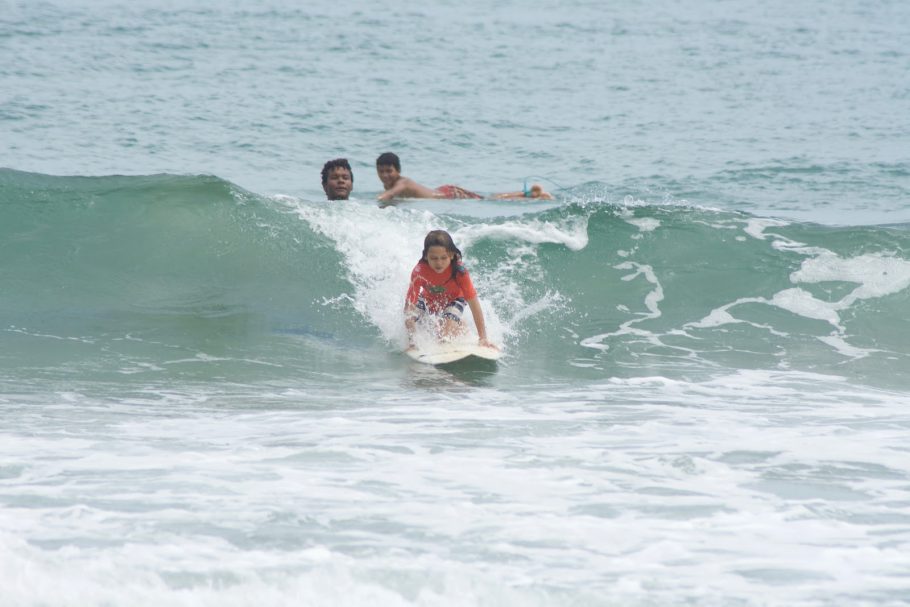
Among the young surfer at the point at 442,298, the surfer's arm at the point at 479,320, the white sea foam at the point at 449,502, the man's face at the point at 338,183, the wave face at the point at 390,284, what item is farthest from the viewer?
the man's face at the point at 338,183

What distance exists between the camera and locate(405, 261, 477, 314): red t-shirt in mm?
8867

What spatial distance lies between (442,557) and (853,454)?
2.66 metres

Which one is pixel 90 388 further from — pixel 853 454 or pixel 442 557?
pixel 853 454

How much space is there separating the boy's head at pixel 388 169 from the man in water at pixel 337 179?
Result: 0.89m

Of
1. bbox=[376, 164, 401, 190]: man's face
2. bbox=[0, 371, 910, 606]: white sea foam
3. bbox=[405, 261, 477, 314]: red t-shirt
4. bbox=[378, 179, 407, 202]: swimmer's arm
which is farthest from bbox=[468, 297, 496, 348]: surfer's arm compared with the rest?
bbox=[376, 164, 401, 190]: man's face

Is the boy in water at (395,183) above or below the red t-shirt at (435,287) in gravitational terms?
above

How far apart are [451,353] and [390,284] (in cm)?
253

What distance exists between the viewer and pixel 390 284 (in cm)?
1090

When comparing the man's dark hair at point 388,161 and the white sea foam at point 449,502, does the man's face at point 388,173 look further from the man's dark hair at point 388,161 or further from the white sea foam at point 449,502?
the white sea foam at point 449,502

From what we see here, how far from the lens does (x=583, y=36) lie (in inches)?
1221

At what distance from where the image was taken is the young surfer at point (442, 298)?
28.8 feet

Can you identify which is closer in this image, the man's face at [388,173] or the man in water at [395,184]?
the man in water at [395,184]

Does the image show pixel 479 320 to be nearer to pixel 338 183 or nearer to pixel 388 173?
pixel 338 183

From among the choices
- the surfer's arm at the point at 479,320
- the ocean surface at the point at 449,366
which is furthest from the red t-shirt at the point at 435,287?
the ocean surface at the point at 449,366
